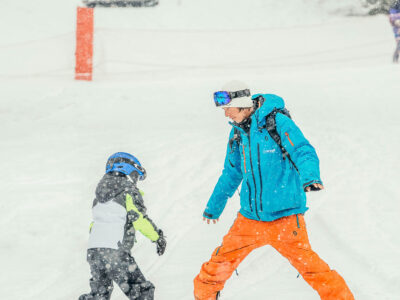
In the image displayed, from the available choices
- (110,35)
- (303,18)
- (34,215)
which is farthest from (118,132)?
(303,18)

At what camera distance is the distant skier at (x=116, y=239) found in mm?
3668

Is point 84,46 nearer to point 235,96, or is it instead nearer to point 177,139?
point 177,139

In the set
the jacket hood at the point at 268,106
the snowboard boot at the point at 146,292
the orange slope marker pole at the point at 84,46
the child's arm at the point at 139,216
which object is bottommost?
the snowboard boot at the point at 146,292

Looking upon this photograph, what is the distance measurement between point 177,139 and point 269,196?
498 centimetres

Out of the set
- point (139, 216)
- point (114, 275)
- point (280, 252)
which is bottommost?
point (114, 275)

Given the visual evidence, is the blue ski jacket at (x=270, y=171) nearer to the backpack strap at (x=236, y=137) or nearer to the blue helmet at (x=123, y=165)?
the backpack strap at (x=236, y=137)

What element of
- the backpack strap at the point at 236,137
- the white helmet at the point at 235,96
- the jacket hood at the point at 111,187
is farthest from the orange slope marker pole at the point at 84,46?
the white helmet at the point at 235,96

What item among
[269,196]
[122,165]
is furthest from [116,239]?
[269,196]

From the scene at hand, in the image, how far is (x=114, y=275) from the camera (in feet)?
12.0

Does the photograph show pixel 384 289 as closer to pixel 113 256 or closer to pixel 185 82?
pixel 113 256

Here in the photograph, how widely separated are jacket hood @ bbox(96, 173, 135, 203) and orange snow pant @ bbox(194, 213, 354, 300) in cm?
81

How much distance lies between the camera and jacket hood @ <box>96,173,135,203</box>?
373 cm

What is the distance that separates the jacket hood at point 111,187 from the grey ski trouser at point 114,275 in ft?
1.22

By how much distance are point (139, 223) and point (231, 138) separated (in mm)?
906
